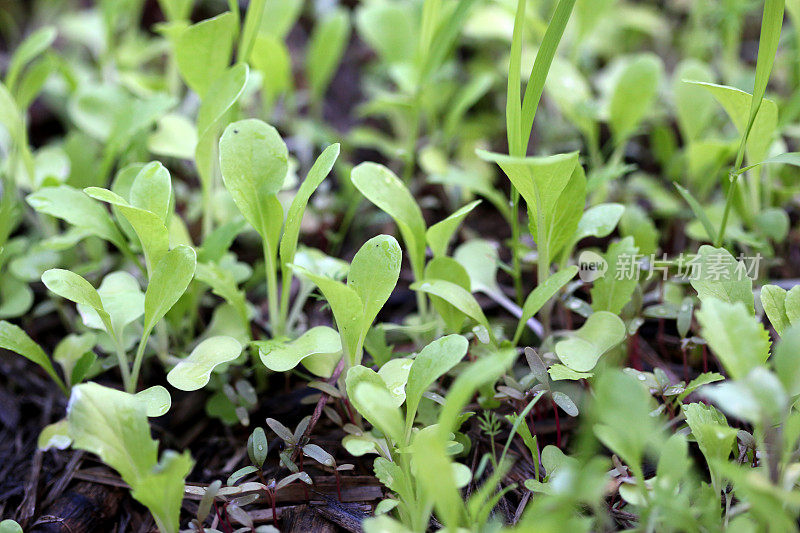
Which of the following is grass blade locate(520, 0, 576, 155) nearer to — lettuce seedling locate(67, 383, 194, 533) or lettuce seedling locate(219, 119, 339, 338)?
lettuce seedling locate(219, 119, 339, 338)

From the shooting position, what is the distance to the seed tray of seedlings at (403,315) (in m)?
0.67

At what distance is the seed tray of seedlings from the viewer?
2.19ft

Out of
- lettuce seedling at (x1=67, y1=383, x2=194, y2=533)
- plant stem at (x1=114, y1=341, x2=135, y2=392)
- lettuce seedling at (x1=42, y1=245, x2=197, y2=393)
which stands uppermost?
lettuce seedling at (x1=42, y1=245, x2=197, y2=393)

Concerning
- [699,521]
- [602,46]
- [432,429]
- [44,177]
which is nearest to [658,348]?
[699,521]

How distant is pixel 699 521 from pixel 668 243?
0.66 m

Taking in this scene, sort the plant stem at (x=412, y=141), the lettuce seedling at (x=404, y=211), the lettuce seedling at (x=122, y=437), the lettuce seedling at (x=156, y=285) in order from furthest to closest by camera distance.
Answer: the plant stem at (x=412, y=141)
the lettuce seedling at (x=404, y=211)
the lettuce seedling at (x=156, y=285)
the lettuce seedling at (x=122, y=437)

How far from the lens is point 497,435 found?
89 centimetres

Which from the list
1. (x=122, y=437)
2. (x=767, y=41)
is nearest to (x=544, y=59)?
(x=767, y=41)

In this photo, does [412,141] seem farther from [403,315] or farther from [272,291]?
[272,291]

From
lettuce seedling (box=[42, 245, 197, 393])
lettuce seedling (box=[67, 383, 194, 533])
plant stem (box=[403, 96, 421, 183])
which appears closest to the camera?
lettuce seedling (box=[67, 383, 194, 533])

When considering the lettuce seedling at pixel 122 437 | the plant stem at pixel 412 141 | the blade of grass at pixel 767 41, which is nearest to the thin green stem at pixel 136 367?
the lettuce seedling at pixel 122 437

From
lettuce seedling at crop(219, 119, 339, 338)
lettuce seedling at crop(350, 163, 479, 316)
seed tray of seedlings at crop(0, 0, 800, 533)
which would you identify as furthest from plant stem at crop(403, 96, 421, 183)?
lettuce seedling at crop(219, 119, 339, 338)

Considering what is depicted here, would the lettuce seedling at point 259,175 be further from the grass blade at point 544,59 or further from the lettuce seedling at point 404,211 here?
the grass blade at point 544,59

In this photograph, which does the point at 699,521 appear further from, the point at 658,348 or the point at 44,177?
the point at 44,177
